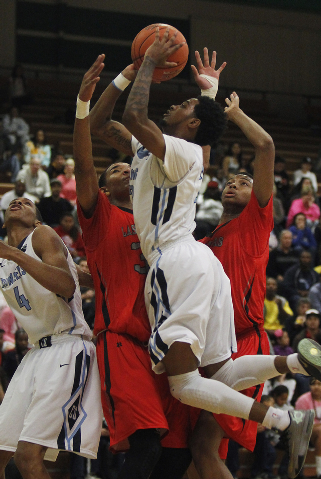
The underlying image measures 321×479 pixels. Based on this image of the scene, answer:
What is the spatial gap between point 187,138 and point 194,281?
0.99 metres

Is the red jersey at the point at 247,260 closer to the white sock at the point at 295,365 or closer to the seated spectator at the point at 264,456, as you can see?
the white sock at the point at 295,365

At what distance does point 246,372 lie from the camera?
441 cm

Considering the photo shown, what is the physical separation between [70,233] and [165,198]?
7.38m

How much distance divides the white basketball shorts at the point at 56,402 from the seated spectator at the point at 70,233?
6662 mm

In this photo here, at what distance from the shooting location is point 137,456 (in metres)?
4.31

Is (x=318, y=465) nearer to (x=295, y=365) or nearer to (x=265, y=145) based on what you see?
(x=295, y=365)

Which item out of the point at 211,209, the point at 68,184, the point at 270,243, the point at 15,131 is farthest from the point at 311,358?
the point at 15,131

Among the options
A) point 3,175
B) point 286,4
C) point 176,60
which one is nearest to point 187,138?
point 176,60

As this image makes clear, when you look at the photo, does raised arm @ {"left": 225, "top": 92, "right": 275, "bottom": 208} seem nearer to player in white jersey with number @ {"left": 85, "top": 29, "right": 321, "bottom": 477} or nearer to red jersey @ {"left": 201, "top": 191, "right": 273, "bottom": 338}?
red jersey @ {"left": 201, "top": 191, "right": 273, "bottom": 338}

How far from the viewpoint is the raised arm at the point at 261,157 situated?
4.96 m

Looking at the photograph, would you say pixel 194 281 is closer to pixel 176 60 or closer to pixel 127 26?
pixel 176 60

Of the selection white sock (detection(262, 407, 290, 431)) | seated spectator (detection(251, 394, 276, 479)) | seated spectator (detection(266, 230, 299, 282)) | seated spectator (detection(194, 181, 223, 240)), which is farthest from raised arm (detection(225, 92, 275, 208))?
seated spectator (detection(266, 230, 299, 282))

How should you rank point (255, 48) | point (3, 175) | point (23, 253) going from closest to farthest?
point (23, 253), point (3, 175), point (255, 48)

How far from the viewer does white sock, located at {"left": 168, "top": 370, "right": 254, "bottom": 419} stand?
4.12m
